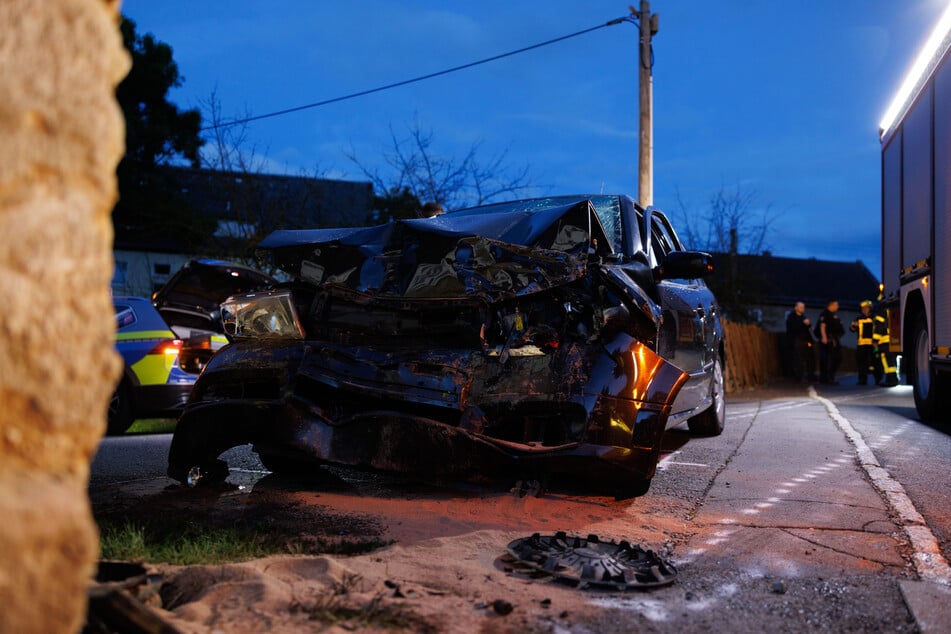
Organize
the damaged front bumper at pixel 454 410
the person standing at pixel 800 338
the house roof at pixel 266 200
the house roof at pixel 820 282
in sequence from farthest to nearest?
the house roof at pixel 820 282, the person standing at pixel 800 338, the house roof at pixel 266 200, the damaged front bumper at pixel 454 410

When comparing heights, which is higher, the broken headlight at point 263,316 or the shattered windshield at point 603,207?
the shattered windshield at point 603,207

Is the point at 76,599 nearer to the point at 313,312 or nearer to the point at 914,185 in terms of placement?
the point at 313,312

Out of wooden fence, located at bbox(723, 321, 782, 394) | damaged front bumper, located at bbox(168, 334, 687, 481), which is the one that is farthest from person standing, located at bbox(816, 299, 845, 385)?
damaged front bumper, located at bbox(168, 334, 687, 481)

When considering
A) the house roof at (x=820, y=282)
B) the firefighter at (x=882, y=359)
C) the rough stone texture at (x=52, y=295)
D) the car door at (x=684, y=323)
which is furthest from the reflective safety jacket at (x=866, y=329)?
the house roof at (x=820, y=282)

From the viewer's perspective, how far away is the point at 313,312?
450cm

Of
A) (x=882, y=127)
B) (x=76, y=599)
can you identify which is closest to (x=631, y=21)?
(x=882, y=127)

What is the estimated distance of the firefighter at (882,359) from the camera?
562 inches

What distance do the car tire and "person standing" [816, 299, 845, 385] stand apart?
9429mm

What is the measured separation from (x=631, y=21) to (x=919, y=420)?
8.61m

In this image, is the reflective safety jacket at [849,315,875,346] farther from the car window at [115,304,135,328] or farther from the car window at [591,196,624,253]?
the car window at [115,304,135,328]

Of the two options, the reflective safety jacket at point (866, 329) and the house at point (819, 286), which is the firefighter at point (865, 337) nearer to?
the reflective safety jacket at point (866, 329)

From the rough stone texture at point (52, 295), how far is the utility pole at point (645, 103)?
39.2 ft

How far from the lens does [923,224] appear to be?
9.38 meters

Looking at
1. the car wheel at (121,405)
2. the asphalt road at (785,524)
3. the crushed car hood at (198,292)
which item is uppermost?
the crushed car hood at (198,292)
